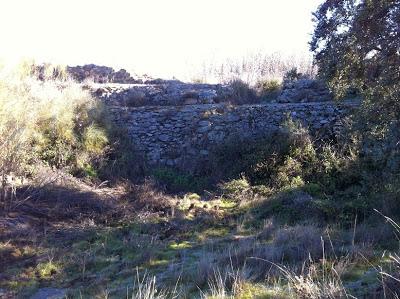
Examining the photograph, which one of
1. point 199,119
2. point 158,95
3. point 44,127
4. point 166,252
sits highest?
point 158,95

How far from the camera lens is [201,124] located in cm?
1522

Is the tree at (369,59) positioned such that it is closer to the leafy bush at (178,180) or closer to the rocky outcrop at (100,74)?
the leafy bush at (178,180)

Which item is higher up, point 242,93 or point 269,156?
point 242,93

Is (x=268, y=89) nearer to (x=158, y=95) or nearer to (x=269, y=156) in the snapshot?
(x=158, y=95)

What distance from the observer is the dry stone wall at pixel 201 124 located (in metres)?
14.5

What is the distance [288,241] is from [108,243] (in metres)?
3.13

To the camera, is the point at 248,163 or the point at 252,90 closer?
Result: the point at 248,163

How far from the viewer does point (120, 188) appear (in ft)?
39.0

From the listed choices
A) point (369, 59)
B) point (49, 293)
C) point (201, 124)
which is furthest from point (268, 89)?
point (49, 293)

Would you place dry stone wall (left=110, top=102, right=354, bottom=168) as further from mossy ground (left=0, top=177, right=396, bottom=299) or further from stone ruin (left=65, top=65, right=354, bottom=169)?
mossy ground (left=0, top=177, right=396, bottom=299)

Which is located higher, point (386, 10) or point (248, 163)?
point (386, 10)

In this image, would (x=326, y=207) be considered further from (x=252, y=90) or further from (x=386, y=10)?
(x=252, y=90)

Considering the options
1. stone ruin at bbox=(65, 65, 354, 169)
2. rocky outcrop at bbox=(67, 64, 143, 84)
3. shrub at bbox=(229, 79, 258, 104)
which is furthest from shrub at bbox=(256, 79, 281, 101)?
rocky outcrop at bbox=(67, 64, 143, 84)

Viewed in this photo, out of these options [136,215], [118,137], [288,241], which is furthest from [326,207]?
[118,137]
